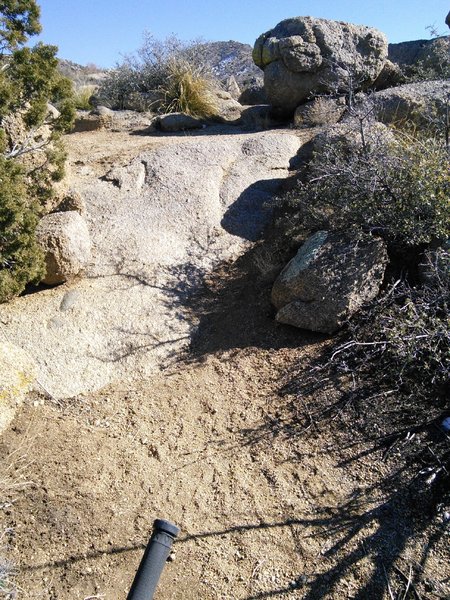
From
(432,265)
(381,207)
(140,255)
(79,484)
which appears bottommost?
(79,484)

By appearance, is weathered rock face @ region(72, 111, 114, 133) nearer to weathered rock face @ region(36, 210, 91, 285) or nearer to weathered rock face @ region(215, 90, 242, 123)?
weathered rock face @ region(215, 90, 242, 123)

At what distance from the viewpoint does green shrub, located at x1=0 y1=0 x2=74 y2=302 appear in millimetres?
4770

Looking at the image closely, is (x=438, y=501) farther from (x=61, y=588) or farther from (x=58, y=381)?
(x=58, y=381)

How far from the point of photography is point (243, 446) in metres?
3.90

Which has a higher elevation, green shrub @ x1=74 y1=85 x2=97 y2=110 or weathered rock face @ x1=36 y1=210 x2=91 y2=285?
green shrub @ x1=74 y1=85 x2=97 y2=110

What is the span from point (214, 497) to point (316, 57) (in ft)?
24.4

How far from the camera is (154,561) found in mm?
2432

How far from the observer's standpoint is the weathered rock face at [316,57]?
343 inches

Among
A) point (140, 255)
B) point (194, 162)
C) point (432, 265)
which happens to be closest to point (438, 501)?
point (432, 265)

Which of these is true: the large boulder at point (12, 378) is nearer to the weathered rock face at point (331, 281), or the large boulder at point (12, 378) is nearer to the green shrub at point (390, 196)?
the weathered rock face at point (331, 281)

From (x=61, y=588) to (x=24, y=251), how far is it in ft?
9.28

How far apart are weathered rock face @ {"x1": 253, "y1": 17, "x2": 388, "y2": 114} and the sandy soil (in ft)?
18.8

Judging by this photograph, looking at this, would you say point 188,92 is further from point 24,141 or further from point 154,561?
point 154,561

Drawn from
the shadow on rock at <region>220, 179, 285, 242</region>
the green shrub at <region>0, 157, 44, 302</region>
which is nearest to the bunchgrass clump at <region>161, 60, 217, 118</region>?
the shadow on rock at <region>220, 179, 285, 242</region>
